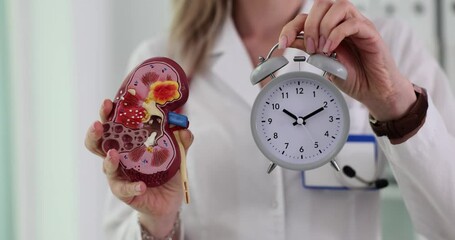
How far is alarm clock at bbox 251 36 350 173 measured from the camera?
83cm

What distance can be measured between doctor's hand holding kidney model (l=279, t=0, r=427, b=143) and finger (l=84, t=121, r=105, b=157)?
9.8 inches

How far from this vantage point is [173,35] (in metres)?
1.27

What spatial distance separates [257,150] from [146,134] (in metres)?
0.30

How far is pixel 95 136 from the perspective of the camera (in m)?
0.85

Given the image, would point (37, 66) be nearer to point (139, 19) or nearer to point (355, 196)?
point (139, 19)

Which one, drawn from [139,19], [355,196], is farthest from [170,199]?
[139,19]

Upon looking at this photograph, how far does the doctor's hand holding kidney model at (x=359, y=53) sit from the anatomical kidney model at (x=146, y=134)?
174mm

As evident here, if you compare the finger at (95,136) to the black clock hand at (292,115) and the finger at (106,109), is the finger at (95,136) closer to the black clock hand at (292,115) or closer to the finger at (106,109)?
the finger at (106,109)

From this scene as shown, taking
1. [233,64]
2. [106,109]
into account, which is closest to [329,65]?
[106,109]

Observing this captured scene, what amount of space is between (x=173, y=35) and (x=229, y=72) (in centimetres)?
15

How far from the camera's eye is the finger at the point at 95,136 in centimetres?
85

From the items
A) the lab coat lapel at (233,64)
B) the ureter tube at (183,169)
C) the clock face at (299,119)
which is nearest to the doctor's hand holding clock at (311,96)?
the clock face at (299,119)

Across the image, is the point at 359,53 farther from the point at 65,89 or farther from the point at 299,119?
the point at 65,89

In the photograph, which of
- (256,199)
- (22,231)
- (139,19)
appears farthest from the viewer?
(139,19)
